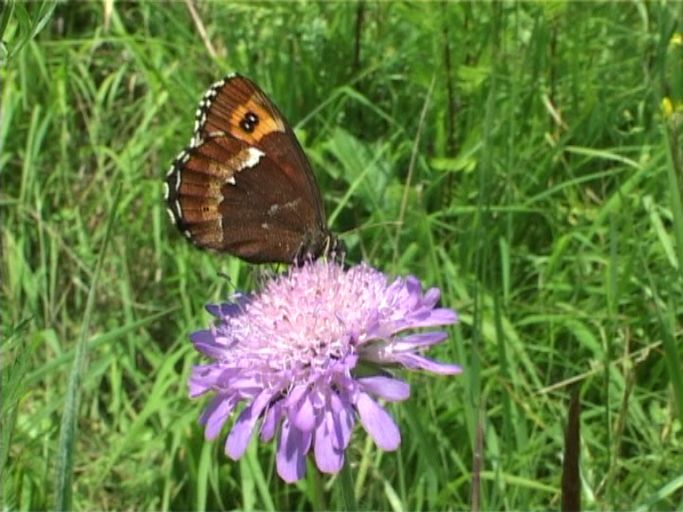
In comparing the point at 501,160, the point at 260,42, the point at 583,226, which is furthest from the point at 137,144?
the point at 583,226

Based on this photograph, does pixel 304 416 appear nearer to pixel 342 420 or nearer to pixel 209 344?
pixel 342 420

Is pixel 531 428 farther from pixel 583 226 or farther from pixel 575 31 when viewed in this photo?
pixel 575 31

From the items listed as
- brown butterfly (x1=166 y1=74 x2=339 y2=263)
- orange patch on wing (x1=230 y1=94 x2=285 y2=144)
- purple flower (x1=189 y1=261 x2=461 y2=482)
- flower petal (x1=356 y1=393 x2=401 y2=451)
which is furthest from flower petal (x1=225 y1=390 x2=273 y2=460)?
orange patch on wing (x1=230 y1=94 x2=285 y2=144)

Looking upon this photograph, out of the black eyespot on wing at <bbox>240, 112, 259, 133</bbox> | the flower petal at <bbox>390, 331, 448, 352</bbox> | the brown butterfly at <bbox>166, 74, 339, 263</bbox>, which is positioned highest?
the black eyespot on wing at <bbox>240, 112, 259, 133</bbox>

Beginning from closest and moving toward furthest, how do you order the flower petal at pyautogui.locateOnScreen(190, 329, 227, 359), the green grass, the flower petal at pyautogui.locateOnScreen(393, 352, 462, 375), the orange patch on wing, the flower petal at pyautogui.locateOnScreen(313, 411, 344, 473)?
the flower petal at pyautogui.locateOnScreen(313, 411, 344, 473), the flower petal at pyautogui.locateOnScreen(393, 352, 462, 375), the flower petal at pyautogui.locateOnScreen(190, 329, 227, 359), the orange patch on wing, the green grass

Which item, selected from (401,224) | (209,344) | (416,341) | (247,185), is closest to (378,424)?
(416,341)

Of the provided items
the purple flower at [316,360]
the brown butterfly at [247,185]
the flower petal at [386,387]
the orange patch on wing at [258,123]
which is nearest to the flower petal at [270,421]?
the purple flower at [316,360]

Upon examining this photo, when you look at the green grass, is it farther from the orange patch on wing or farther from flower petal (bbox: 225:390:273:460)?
flower petal (bbox: 225:390:273:460)
